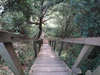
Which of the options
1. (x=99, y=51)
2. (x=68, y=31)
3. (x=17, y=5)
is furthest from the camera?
(x=68, y=31)

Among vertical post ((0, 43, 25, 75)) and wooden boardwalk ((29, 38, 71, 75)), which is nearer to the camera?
vertical post ((0, 43, 25, 75))

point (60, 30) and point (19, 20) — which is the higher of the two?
point (19, 20)

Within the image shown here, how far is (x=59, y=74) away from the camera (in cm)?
219

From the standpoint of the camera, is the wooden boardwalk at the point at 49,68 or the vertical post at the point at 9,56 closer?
the vertical post at the point at 9,56

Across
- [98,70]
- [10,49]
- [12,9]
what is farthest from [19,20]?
[98,70]

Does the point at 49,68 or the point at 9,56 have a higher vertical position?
the point at 9,56

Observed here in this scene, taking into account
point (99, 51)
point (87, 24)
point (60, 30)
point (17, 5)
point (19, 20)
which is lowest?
point (60, 30)

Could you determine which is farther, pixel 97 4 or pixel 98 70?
pixel 97 4

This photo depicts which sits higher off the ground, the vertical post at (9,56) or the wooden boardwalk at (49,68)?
the vertical post at (9,56)

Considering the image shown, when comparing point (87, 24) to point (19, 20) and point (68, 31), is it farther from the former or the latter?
point (68, 31)

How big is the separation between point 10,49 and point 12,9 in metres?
3.11

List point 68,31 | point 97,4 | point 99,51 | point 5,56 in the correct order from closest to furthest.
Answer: point 5,56 < point 97,4 < point 99,51 < point 68,31

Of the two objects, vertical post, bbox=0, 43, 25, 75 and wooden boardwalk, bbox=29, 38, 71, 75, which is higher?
vertical post, bbox=0, 43, 25, 75

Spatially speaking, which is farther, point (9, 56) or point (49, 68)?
point (49, 68)
